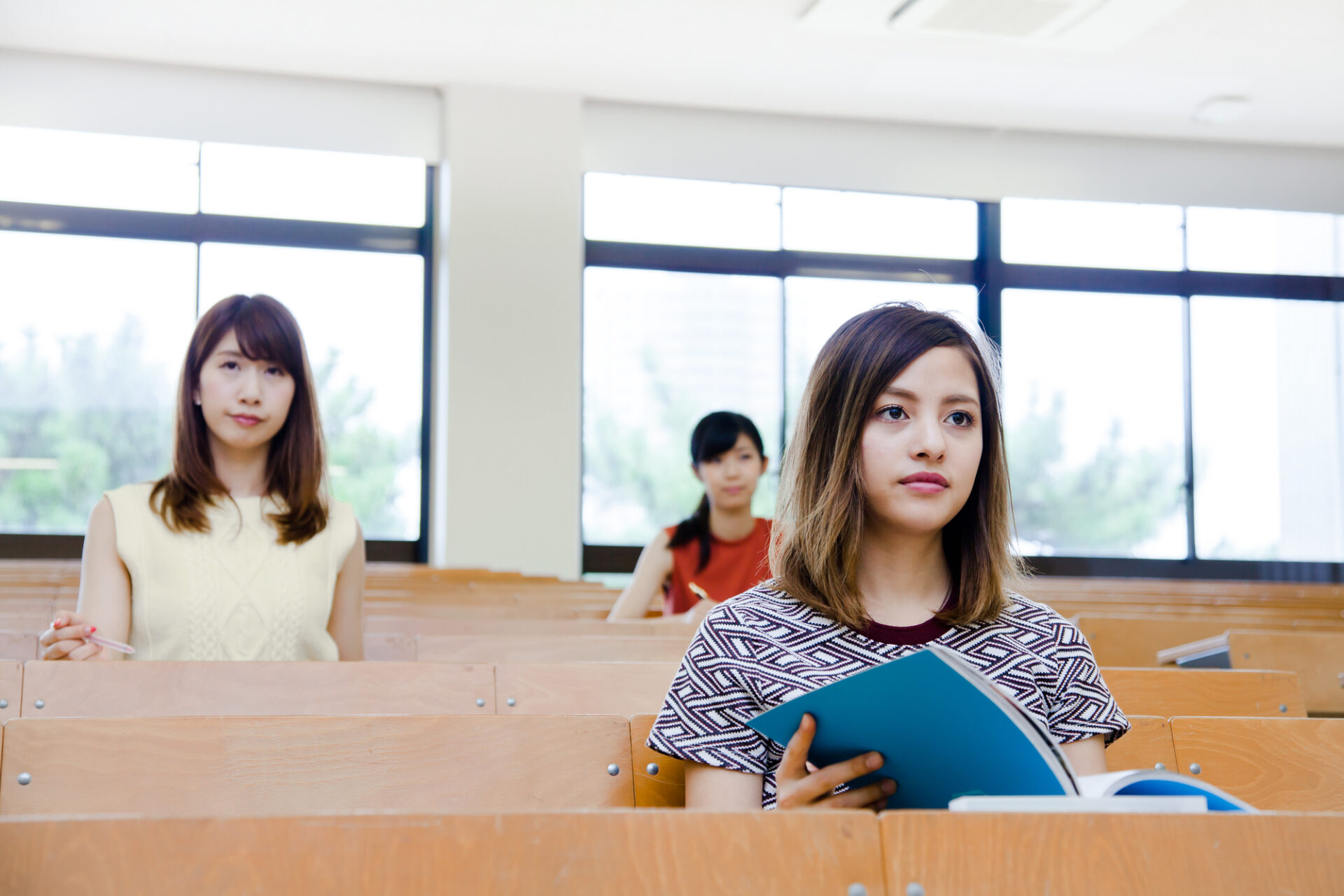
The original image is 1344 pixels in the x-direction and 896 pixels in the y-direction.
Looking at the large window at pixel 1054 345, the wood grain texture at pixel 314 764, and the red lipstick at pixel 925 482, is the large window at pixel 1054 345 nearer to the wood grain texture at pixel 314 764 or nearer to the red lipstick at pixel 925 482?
the wood grain texture at pixel 314 764

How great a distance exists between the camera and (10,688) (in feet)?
5.39

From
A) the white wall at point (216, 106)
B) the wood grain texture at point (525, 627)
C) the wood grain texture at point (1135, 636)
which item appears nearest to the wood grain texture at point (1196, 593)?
the wood grain texture at point (1135, 636)

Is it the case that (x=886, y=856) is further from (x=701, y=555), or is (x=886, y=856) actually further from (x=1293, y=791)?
(x=701, y=555)

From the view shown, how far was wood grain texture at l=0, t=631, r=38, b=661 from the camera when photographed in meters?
2.35

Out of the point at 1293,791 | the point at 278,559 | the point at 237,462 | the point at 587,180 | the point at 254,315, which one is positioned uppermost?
the point at 587,180

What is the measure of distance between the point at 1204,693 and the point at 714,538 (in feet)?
5.14

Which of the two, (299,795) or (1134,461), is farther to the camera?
(1134,461)

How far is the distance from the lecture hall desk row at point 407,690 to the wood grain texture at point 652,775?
195mm

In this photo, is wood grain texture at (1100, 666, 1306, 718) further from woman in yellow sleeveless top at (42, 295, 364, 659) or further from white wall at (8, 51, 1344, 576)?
white wall at (8, 51, 1344, 576)

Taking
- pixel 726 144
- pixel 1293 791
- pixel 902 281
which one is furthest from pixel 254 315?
pixel 902 281

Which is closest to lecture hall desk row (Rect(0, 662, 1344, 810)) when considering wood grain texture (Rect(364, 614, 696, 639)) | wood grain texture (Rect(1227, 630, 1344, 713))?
wood grain texture (Rect(1227, 630, 1344, 713))

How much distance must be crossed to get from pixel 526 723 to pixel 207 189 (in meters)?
5.85

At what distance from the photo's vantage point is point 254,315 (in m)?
1.97

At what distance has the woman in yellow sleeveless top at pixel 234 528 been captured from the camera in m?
1.90
